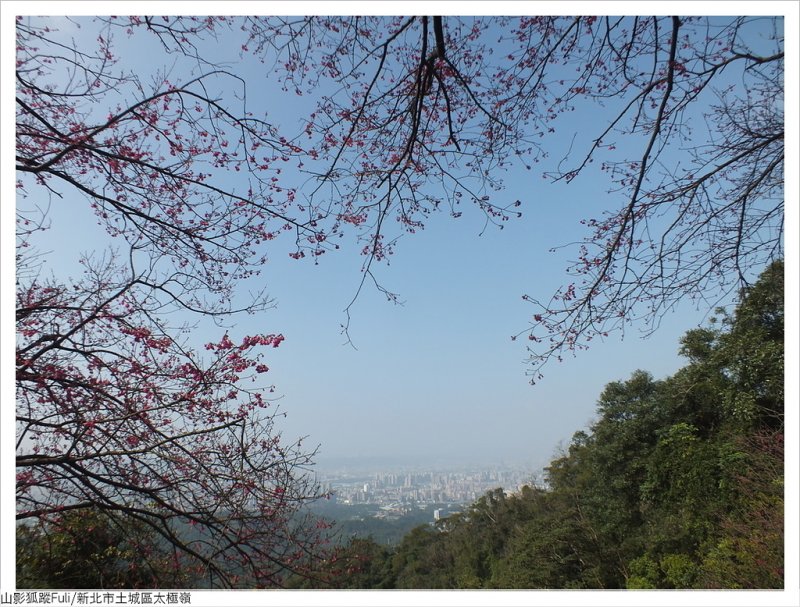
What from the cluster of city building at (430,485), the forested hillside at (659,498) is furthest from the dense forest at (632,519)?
the cluster of city building at (430,485)

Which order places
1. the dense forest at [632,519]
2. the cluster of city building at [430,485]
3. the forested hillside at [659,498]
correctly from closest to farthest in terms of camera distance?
the dense forest at [632,519] → the cluster of city building at [430,485] → the forested hillside at [659,498]

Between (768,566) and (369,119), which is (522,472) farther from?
(369,119)

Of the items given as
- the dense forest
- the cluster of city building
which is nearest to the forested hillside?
the dense forest

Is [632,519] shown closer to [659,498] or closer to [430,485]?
[659,498]

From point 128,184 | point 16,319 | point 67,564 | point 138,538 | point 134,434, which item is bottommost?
point 67,564

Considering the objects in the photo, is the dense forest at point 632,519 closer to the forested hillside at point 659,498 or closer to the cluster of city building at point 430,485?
the forested hillside at point 659,498

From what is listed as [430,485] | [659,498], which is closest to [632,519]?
[659,498]

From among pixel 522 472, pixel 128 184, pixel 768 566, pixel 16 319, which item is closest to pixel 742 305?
pixel 768 566
